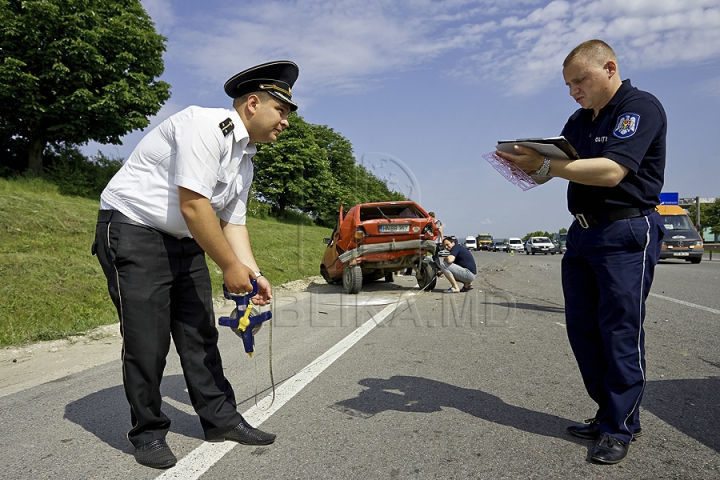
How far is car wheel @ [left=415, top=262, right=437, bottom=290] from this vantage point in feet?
38.2

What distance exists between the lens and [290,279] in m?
15.2

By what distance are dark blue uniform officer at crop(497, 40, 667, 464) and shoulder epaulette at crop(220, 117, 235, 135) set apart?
1.46 meters

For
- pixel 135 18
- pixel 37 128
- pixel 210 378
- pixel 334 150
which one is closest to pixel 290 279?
pixel 210 378

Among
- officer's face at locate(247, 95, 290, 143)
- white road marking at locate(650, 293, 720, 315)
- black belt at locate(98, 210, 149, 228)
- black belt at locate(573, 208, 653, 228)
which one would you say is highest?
officer's face at locate(247, 95, 290, 143)

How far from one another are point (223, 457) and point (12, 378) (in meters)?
3.28

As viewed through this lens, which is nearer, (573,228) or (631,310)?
(631,310)

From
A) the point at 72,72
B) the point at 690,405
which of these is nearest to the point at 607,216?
the point at 690,405

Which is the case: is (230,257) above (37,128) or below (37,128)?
below

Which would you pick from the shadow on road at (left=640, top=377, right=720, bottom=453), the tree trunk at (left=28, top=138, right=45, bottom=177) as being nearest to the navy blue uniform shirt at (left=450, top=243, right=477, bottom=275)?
the shadow on road at (left=640, top=377, right=720, bottom=453)

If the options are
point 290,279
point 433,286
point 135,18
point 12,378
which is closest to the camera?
point 12,378

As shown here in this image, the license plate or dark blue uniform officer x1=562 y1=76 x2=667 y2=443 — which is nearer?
dark blue uniform officer x1=562 y1=76 x2=667 y2=443

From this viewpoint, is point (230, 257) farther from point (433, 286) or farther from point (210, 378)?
point (433, 286)

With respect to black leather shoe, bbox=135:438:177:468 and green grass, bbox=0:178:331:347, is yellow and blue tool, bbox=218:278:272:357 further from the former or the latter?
green grass, bbox=0:178:331:347

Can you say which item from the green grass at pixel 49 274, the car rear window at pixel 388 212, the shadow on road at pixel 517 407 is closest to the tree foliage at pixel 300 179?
the green grass at pixel 49 274
